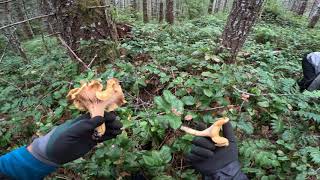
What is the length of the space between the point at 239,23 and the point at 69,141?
11.1 feet

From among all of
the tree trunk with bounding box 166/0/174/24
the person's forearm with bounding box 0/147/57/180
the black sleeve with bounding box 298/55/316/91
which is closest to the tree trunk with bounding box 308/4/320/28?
the tree trunk with bounding box 166/0/174/24

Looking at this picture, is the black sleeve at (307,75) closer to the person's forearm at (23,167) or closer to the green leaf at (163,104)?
the green leaf at (163,104)

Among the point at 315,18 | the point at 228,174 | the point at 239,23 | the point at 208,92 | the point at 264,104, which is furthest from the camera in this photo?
the point at 315,18

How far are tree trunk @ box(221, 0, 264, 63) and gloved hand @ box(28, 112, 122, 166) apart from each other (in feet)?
9.79

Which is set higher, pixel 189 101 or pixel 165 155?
pixel 189 101

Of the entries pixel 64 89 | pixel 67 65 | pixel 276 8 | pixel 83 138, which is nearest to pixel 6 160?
pixel 83 138

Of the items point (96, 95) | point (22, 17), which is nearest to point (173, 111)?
point (96, 95)

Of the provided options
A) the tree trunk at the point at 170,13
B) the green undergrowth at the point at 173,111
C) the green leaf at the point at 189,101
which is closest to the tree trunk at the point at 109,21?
the green undergrowth at the point at 173,111

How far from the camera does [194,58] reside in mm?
4543

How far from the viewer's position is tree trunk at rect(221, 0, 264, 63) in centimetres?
442

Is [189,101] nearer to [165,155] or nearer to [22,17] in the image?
[165,155]

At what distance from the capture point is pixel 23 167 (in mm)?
2250

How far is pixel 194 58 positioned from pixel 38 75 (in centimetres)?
251

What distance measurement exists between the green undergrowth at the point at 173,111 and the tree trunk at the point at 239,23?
0.70 ft
